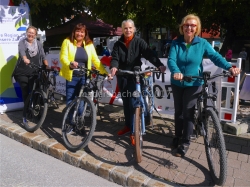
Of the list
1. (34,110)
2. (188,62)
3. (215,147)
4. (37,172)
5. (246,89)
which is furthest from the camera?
(246,89)

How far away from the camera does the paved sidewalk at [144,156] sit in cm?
313

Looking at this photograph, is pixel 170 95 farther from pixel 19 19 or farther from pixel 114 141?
pixel 19 19

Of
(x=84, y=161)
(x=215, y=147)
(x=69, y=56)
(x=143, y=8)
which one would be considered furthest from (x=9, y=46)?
(x=215, y=147)

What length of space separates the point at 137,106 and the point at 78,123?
103cm

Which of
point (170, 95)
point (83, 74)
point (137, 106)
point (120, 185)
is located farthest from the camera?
point (170, 95)

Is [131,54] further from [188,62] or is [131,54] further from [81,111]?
[81,111]

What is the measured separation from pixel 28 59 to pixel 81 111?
1769mm

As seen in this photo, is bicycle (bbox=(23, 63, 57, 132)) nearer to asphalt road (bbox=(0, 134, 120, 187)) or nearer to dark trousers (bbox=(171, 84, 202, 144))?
asphalt road (bbox=(0, 134, 120, 187))

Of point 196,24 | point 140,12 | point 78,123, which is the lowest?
point 78,123

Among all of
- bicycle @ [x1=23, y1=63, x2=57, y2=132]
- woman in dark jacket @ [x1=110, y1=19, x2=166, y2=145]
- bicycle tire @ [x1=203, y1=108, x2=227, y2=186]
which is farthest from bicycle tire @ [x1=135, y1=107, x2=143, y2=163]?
bicycle @ [x1=23, y1=63, x2=57, y2=132]

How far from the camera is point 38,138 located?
4.32 m

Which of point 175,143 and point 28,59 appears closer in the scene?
point 175,143

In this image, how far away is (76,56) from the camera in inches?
166

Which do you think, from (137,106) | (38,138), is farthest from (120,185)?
(38,138)
